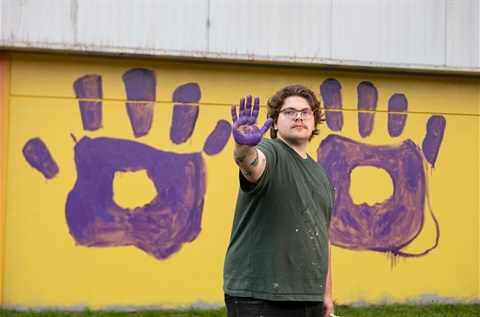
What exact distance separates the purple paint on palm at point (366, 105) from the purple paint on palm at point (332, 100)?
0.21 m

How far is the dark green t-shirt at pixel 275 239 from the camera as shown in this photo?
125 inches

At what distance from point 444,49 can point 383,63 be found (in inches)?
25.9

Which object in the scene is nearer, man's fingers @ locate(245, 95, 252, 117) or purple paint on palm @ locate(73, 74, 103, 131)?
man's fingers @ locate(245, 95, 252, 117)

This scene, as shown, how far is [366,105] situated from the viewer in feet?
23.9

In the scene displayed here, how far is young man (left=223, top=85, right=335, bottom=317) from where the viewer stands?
317 cm

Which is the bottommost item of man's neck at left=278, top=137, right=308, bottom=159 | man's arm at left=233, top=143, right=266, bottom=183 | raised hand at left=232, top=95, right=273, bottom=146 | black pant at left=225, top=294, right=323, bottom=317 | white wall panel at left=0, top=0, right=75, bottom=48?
black pant at left=225, top=294, right=323, bottom=317

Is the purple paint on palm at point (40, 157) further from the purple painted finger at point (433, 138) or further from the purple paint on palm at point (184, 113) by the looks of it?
the purple painted finger at point (433, 138)

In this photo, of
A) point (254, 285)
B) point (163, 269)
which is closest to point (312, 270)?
point (254, 285)

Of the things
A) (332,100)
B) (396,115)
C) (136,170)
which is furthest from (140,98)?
(396,115)

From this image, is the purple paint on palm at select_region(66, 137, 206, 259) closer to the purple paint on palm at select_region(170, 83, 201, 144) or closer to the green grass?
the purple paint on palm at select_region(170, 83, 201, 144)

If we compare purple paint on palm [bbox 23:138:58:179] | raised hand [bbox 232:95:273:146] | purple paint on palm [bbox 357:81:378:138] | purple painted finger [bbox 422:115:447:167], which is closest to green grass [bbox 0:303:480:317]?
purple paint on palm [bbox 23:138:58:179]

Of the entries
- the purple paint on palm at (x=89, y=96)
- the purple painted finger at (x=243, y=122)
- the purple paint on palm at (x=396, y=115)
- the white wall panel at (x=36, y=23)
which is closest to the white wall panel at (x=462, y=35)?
the purple paint on palm at (x=396, y=115)

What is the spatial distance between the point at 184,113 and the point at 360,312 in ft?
8.32

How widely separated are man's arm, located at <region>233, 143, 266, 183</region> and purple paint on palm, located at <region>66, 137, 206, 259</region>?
384 centimetres
